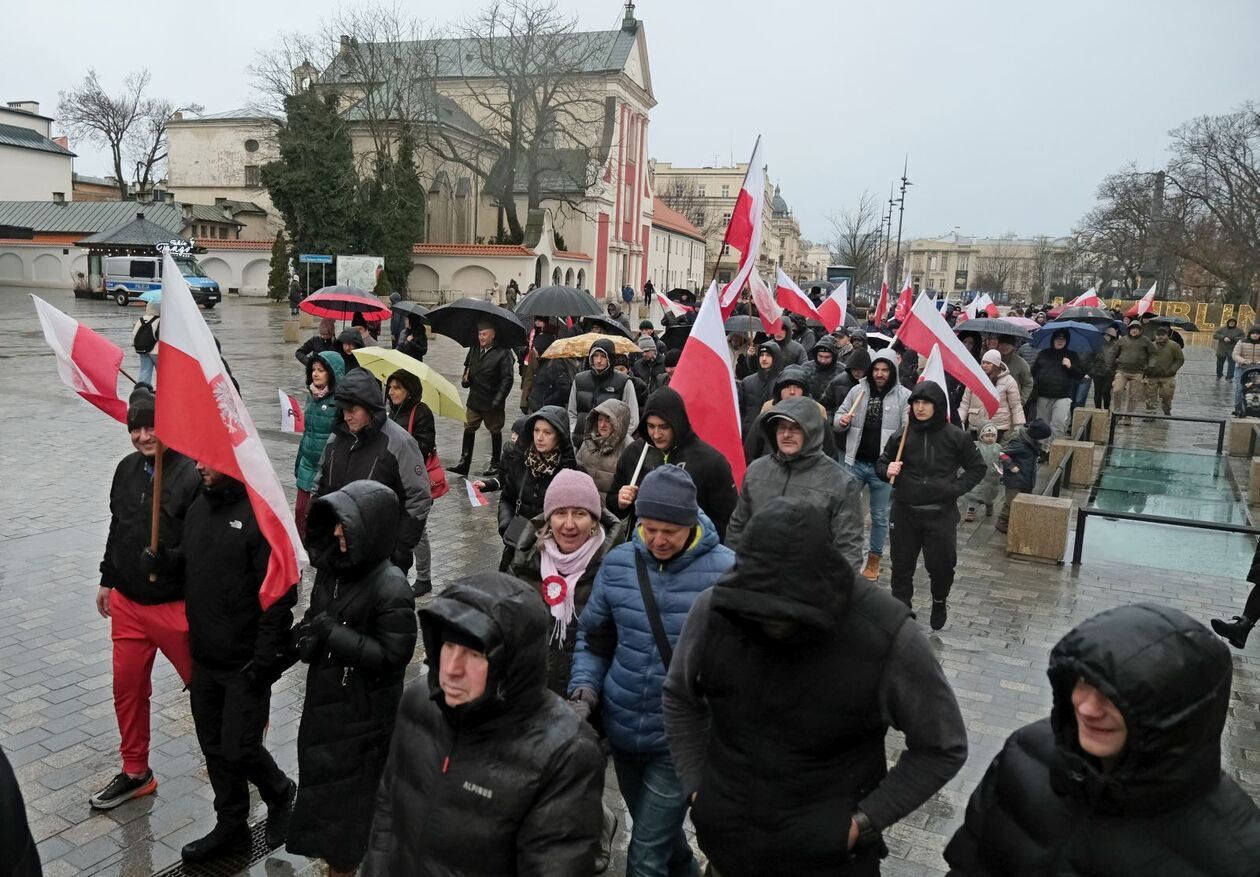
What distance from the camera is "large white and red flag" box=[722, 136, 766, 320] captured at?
829cm

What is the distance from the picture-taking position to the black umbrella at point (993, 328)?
11453 millimetres

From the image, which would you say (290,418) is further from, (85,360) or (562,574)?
(562,574)

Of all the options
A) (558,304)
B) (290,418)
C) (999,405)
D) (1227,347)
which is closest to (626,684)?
(290,418)

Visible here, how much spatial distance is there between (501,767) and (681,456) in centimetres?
311

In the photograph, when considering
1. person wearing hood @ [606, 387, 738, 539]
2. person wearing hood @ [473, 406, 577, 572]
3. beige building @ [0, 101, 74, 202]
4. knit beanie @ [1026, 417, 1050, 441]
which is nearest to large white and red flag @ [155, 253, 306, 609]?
person wearing hood @ [473, 406, 577, 572]

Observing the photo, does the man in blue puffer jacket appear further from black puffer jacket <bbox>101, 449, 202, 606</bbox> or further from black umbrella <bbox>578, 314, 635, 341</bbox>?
black umbrella <bbox>578, 314, 635, 341</bbox>

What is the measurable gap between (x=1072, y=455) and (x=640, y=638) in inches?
433

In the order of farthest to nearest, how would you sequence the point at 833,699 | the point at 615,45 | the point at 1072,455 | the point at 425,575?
the point at 615,45 < the point at 1072,455 < the point at 425,575 < the point at 833,699

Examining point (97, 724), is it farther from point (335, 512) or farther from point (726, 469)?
point (726, 469)

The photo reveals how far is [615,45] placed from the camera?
63.2 meters

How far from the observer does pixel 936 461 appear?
668 cm

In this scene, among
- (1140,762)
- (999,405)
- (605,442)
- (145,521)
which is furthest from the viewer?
(999,405)

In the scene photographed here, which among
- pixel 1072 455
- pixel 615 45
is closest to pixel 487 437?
pixel 1072 455

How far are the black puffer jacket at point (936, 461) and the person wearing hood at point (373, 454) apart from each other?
333 centimetres
